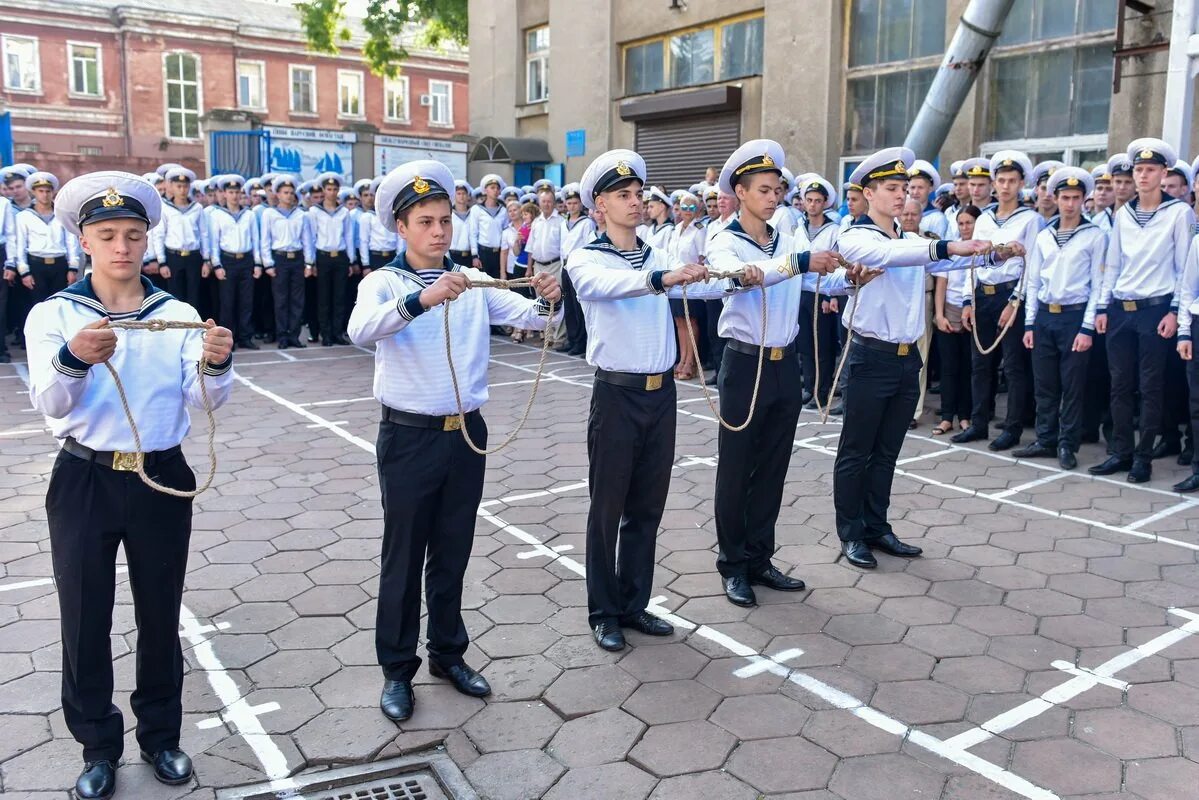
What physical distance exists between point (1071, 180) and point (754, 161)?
14.0 feet

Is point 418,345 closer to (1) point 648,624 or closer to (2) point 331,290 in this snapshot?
(1) point 648,624

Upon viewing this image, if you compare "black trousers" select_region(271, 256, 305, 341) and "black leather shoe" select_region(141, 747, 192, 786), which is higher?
"black trousers" select_region(271, 256, 305, 341)

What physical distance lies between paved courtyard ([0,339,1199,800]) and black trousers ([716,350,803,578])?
0.32 m

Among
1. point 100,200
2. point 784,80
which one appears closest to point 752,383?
point 100,200

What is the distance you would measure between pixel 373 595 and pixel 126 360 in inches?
92.4

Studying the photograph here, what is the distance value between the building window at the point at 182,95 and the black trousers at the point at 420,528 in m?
38.9

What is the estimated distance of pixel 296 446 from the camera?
8.68m

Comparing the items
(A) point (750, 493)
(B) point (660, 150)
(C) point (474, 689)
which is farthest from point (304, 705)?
(B) point (660, 150)

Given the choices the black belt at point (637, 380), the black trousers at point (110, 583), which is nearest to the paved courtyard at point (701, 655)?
the black trousers at point (110, 583)

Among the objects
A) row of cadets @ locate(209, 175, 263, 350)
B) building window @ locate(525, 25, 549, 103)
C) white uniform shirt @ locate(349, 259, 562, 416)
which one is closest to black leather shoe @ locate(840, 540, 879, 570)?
white uniform shirt @ locate(349, 259, 562, 416)

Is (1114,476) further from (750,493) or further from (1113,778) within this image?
(1113,778)

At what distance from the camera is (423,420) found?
4047mm

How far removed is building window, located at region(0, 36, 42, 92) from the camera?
120 feet

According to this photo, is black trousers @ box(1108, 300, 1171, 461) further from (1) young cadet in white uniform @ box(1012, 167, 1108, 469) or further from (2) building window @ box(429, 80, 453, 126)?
(2) building window @ box(429, 80, 453, 126)
